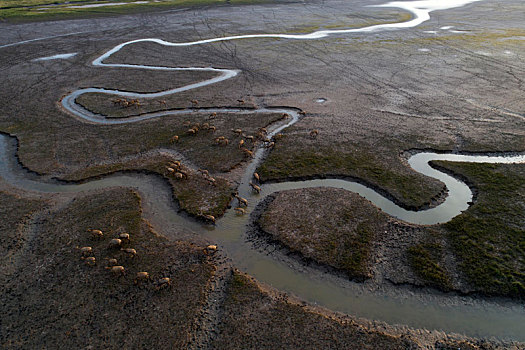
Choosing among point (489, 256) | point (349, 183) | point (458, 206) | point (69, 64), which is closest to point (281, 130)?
point (349, 183)

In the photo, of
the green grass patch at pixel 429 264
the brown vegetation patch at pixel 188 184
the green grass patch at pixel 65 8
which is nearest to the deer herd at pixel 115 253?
the brown vegetation patch at pixel 188 184

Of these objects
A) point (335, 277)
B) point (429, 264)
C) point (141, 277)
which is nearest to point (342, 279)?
point (335, 277)

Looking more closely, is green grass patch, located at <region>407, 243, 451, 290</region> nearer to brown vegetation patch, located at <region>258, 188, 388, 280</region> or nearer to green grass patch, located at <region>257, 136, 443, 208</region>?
brown vegetation patch, located at <region>258, 188, 388, 280</region>

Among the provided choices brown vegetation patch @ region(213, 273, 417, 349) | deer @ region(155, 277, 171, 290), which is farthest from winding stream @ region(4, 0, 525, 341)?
deer @ region(155, 277, 171, 290)

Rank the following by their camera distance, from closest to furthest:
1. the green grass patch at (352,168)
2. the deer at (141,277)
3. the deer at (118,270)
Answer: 1. the deer at (141,277)
2. the deer at (118,270)
3. the green grass patch at (352,168)

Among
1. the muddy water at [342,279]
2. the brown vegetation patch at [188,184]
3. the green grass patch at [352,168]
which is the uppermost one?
the green grass patch at [352,168]

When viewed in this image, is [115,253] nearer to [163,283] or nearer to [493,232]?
[163,283]

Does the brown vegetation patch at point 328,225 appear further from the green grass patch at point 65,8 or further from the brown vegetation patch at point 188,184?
the green grass patch at point 65,8
